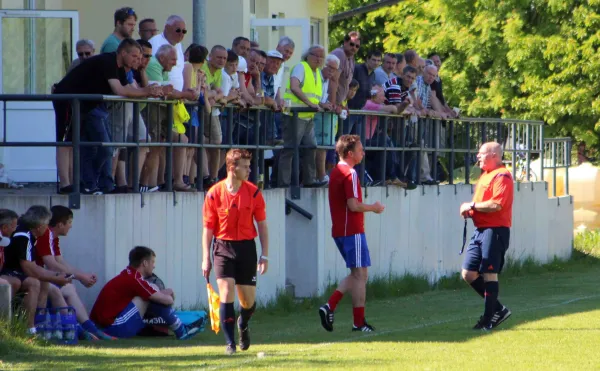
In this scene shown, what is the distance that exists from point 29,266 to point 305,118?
19.7 ft

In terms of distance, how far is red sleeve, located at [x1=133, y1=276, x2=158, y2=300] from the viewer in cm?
1367

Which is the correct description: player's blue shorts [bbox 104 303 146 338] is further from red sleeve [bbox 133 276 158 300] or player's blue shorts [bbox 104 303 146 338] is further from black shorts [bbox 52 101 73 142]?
black shorts [bbox 52 101 73 142]

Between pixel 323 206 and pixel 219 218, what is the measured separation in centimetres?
628

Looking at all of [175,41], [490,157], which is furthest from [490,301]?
[175,41]

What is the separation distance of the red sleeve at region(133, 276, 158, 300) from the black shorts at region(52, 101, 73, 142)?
1643 mm

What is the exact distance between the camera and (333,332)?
14164mm

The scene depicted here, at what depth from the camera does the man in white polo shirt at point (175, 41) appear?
50.5 feet

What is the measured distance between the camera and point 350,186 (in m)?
13.8

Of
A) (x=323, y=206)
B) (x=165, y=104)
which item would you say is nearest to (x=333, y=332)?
(x=165, y=104)

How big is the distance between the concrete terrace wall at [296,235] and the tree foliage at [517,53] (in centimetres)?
1756

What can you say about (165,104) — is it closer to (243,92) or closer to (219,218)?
(243,92)

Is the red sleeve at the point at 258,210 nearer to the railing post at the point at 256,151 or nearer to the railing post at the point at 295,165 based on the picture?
the railing post at the point at 256,151

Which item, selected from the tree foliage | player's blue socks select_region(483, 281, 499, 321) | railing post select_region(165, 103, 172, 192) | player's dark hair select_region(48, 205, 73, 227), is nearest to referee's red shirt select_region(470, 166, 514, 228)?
player's blue socks select_region(483, 281, 499, 321)

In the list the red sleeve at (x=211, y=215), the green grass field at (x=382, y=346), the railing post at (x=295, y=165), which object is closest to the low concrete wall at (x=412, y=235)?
the railing post at (x=295, y=165)
